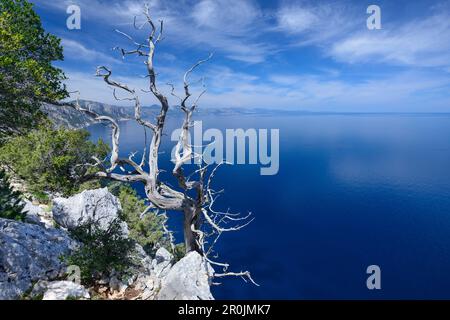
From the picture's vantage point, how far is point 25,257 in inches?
388

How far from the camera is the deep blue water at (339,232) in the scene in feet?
162

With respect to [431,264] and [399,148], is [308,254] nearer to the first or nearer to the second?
[431,264]

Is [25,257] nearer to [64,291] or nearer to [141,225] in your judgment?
[64,291]

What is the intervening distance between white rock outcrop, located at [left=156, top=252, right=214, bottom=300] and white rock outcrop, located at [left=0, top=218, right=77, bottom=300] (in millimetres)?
4052

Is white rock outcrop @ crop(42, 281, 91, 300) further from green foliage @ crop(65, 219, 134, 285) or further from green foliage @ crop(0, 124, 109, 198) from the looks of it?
green foliage @ crop(0, 124, 109, 198)

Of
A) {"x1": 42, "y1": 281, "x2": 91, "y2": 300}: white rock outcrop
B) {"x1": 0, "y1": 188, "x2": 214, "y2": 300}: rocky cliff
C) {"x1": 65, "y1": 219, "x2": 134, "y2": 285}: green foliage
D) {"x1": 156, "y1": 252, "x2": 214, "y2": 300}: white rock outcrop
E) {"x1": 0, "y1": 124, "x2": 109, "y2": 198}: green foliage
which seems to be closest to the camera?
{"x1": 42, "y1": 281, "x2": 91, "y2": 300}: white rock outcrop

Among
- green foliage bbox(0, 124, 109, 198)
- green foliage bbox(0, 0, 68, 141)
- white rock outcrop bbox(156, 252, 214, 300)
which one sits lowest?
white rock outcrop bbox(156, 252, 214, 300)

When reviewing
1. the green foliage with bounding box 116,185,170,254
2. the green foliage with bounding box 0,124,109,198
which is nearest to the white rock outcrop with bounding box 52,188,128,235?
the green foliage with bounding box 0,124,109,198

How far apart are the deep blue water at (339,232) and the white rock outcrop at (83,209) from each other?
30245 millimetres

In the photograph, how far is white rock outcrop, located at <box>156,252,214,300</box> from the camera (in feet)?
32.2

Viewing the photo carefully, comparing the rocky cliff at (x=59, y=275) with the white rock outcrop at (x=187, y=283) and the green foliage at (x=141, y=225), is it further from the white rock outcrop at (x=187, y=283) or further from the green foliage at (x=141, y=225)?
the green foliage at (x=141, y=225)

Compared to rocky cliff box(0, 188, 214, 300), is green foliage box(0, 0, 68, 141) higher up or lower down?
higher up

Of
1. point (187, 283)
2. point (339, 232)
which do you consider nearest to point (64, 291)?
point (187, 283)
